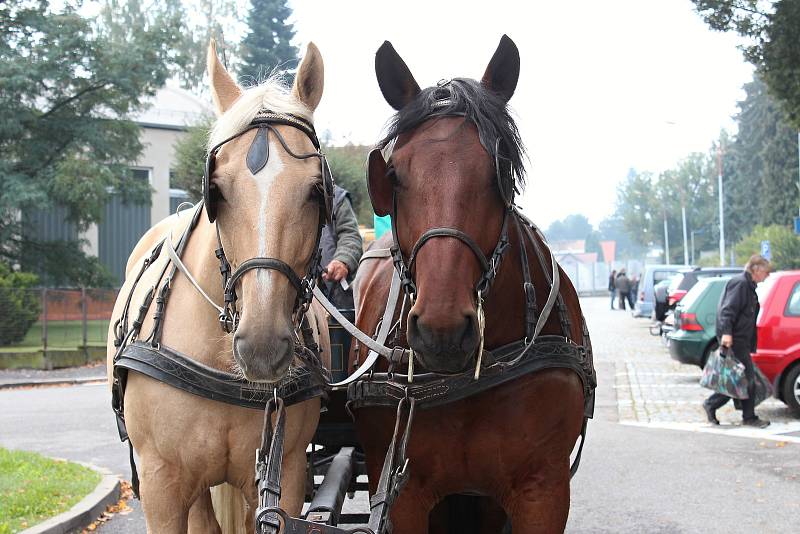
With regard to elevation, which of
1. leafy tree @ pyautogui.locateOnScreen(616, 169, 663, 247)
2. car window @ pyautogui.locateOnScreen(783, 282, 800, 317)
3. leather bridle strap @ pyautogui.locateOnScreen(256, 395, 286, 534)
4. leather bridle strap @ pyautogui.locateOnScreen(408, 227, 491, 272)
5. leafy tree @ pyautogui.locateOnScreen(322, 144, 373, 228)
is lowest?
leather bridle strap @ pyautogui.locateOnScreen(256, 395, 286, 534)

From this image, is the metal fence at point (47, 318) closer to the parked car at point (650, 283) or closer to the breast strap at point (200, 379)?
the breast strap at point (200, 379)

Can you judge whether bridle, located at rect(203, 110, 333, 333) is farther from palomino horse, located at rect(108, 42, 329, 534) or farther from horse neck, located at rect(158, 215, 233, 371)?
horse neck, located at rect(158, 215, 233, 371)

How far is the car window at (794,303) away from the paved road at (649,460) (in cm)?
145

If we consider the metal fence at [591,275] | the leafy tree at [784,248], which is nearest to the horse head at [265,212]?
the leafy tree at [784,248]

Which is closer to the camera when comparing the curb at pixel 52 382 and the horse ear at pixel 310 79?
the horse ear at pixel 310 79

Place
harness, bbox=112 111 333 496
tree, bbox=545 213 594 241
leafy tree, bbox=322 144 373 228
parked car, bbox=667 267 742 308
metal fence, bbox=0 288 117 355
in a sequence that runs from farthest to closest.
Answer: tree, bbox=545 213 594 241 < leafy tree, bbox=322 144 373 228 < parked car, bbox=667 267 742 308 < metal fence, bbox=0 288 117 355 < harness, bbox=112 111 333 496

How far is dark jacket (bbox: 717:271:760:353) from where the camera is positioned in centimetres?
1132

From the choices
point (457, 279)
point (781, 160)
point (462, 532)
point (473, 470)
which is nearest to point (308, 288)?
point (457, 279)

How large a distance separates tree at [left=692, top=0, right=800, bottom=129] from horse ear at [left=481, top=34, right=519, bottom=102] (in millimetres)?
11430

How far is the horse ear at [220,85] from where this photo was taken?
3.79 meters

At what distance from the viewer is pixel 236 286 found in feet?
10.3

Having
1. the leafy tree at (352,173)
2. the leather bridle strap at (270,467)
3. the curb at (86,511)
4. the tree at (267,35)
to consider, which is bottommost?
the curb at (86,511)

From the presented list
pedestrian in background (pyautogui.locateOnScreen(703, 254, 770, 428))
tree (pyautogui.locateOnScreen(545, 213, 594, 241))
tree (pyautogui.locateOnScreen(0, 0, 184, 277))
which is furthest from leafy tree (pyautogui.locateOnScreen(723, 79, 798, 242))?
tree (pyautogui.locateOnScreen(545, 213, 594, 241))

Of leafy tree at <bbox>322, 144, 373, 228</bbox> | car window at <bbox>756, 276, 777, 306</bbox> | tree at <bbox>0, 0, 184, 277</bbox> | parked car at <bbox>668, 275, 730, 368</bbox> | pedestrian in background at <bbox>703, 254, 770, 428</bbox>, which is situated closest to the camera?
pedestrian in background at <bbox>703, 254, 770, 428</bbox>
